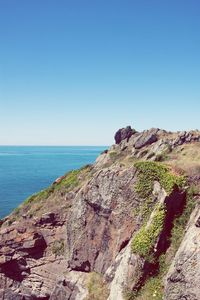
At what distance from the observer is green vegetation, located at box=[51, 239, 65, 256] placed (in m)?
40.3

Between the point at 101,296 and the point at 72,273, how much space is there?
6003mm

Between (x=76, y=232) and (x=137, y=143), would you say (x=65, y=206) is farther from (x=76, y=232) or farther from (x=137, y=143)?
(x=137, y=143)

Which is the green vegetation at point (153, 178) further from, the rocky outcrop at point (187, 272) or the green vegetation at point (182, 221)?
the rocky outcrop at point (187, 272)

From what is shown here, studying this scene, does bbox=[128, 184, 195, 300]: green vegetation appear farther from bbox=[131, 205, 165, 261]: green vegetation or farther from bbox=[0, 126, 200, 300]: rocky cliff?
bbox=[131, 205, 165, 261]: green vegetation

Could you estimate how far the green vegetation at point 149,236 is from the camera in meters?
29.4

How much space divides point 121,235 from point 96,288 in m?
5.55

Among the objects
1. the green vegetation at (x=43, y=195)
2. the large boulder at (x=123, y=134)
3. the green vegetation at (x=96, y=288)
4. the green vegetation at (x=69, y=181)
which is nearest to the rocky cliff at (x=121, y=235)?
the green vegetation at (x=96, y=288)

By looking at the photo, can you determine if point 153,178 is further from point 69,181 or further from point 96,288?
point 69,181

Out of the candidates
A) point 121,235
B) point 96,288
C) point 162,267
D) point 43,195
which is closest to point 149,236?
point 162,267

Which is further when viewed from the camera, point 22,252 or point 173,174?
point 22,252

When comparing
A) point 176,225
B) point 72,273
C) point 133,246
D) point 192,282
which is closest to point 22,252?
point 72,273

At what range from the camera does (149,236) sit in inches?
1177

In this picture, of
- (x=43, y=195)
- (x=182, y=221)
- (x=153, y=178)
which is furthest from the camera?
(x=43, y=195)

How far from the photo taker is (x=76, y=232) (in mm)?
38906
